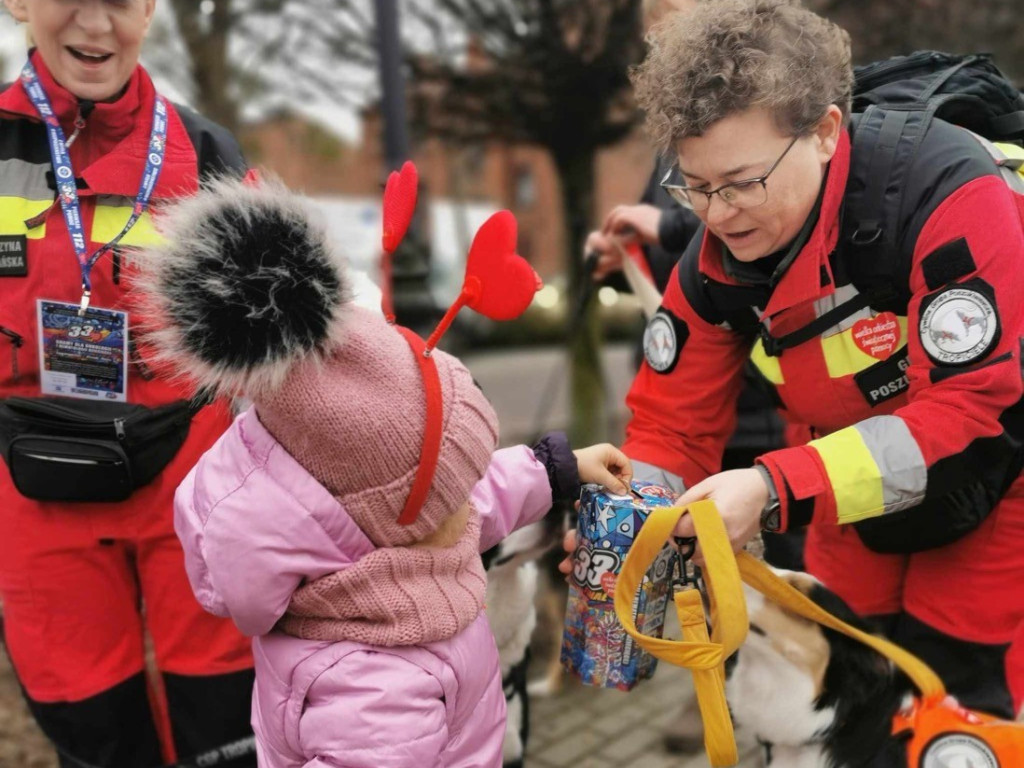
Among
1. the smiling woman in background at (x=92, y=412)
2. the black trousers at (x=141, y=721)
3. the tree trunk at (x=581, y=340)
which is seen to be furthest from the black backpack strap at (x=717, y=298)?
the tree trunk at (x=581, y=340)

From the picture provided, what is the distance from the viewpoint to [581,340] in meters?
6.06

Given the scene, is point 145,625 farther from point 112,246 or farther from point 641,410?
point 641,410

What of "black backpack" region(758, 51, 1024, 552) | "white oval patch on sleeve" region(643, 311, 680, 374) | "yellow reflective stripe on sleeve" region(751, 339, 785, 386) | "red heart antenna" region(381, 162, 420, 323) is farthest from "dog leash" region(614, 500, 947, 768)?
"red heart antenna" region(381, 162, 420, 323)

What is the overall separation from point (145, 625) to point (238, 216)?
Answer: 4.59 feet

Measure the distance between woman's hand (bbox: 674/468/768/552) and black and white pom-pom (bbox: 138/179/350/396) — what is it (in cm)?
70

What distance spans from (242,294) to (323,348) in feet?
0.47

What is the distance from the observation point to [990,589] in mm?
2055

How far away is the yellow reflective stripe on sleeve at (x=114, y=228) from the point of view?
214 cm

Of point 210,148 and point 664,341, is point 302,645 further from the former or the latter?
point 210,148

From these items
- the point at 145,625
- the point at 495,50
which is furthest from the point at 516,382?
the point at 145,625

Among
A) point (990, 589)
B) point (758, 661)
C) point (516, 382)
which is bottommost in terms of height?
point (516, 382)

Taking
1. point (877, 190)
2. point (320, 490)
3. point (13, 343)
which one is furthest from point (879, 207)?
point (13, 343)

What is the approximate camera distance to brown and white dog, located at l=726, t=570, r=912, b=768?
6.51 ft

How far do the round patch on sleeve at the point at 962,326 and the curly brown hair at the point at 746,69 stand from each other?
15.5 inches
